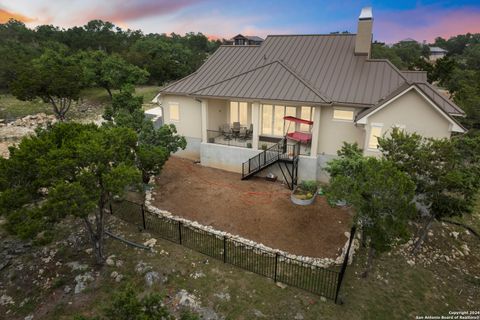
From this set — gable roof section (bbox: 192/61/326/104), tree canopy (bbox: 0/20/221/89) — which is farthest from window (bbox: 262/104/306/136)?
tree canopy (bbox: 0/20/221/89)

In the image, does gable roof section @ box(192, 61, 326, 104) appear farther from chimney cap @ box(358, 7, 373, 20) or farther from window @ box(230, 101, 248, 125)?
chimney cap @ box(358, 7, 373, 20)

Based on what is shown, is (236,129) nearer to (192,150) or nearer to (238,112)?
(238,112)

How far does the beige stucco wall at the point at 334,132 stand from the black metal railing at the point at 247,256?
7.76 m

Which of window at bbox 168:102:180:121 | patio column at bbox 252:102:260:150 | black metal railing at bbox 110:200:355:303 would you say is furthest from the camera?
window at bbox 168:102:180:121

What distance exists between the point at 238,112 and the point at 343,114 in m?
7.59

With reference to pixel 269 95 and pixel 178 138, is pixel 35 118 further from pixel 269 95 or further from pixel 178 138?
pixel 269 95

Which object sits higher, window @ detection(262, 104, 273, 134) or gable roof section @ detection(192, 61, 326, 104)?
gable roof section @ detection(192, 61, 326, 104)

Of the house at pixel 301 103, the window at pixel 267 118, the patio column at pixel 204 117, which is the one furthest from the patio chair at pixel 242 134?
the patio column at pixel 204 117

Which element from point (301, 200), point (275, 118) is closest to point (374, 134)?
point (301, 200)

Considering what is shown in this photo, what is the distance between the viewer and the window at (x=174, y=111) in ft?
69.6

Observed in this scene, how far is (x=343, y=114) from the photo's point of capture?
Answer: 17438mm

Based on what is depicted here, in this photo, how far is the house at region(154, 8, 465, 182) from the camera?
1560cm

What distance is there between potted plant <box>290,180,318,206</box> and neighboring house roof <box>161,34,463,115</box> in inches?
180

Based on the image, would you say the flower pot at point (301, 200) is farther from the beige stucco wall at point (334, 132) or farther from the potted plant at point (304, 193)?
the beige stucco wall at point (334, 132)
